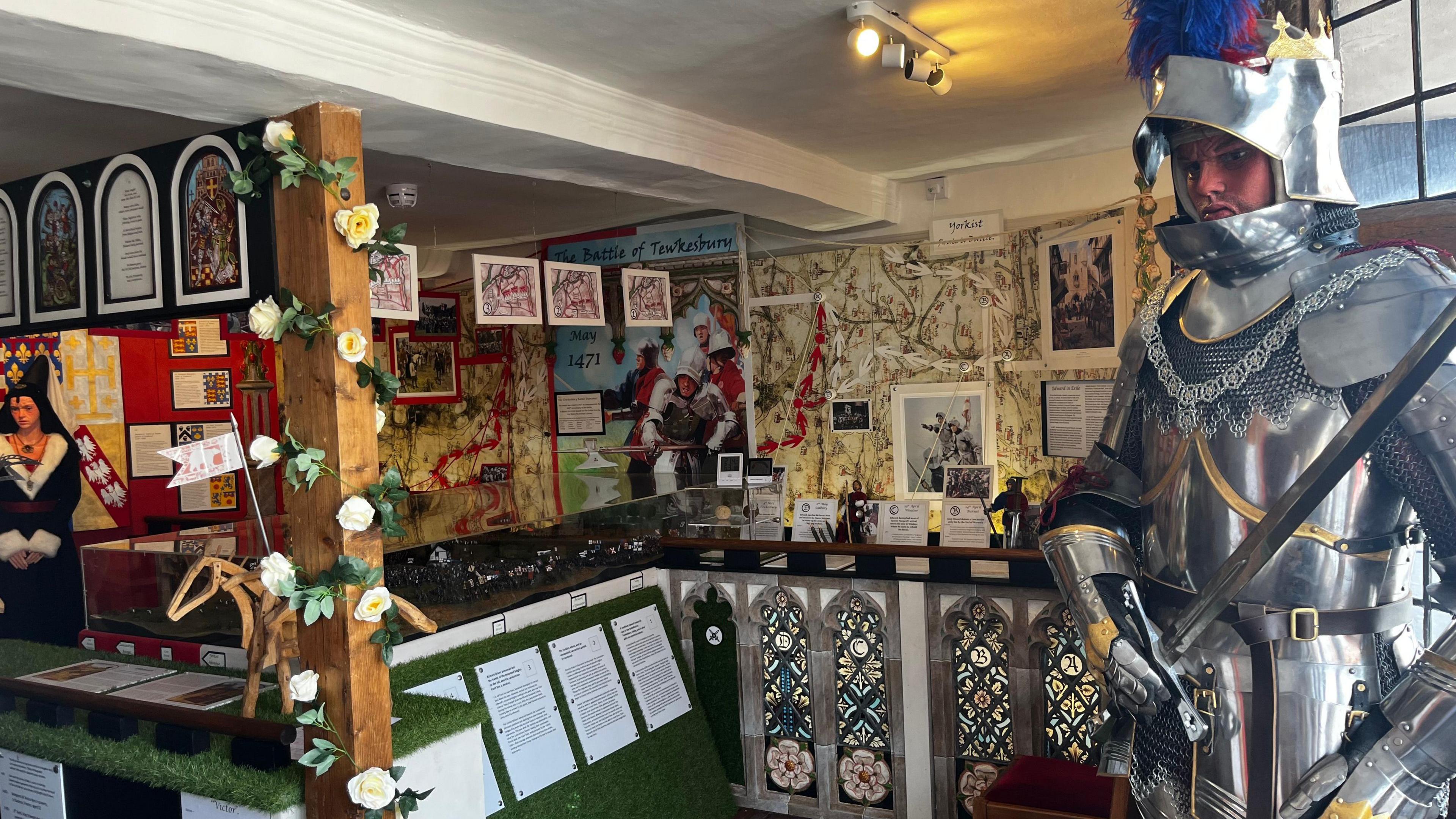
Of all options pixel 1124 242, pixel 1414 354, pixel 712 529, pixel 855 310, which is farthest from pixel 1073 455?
pixel 1414 354

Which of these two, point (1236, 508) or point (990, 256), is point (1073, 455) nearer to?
point (990, 256)

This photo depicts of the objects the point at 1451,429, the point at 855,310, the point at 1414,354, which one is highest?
the point at 855,310

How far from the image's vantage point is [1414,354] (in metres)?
1.63

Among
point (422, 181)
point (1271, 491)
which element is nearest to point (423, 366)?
point (422, 181)

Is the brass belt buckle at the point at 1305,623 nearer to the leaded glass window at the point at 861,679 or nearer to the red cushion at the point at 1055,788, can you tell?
the red cushion at the point at 1055,788

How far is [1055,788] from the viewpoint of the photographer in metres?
3.30

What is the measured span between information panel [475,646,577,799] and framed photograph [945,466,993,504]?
2.58 metres

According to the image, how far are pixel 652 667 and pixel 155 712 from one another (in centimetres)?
206

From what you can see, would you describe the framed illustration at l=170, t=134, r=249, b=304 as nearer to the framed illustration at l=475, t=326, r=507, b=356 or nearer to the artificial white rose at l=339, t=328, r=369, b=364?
the artificial white rose at l=339, t=328, r=369, b=364

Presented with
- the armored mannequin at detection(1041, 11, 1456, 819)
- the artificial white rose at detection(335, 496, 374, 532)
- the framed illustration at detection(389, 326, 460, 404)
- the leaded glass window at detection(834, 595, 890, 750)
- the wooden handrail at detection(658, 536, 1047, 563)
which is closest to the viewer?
the armored mannequin at detection(1041, 11, 1456, 819)

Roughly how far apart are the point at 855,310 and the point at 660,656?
9.38ft

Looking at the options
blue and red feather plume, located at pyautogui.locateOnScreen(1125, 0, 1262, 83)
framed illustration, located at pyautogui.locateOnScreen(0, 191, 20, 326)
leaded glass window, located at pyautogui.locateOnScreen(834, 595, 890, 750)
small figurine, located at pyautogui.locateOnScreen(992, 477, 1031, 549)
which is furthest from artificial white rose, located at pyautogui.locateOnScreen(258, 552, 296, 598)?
small figurine, located at pyautogui.locateOnScreen(992, 477, 1031, 549)

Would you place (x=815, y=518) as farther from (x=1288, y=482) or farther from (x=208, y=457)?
(x=1288, y=482)

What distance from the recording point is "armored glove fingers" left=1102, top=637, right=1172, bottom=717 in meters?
1.97
